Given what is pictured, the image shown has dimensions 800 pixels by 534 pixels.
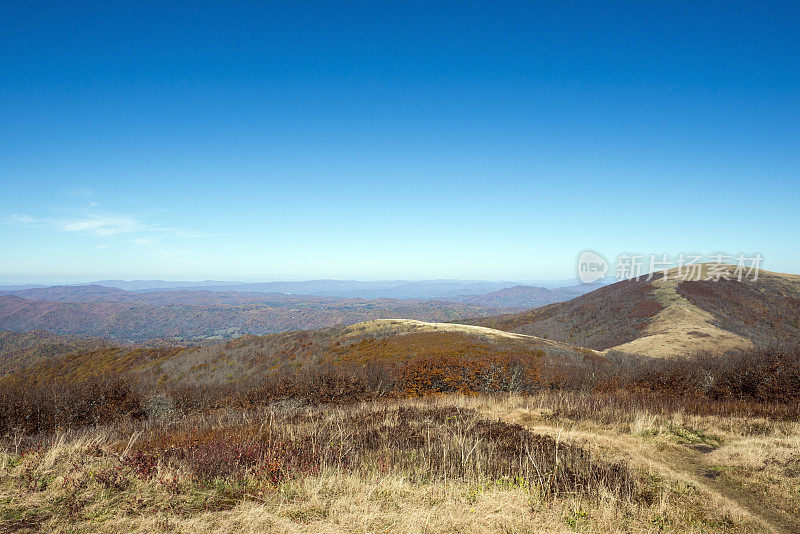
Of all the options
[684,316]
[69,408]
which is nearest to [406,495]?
[69,408]

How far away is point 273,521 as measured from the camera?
4133 mm

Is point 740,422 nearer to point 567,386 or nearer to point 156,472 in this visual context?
point 567,386

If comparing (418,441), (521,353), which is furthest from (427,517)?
(521,353)

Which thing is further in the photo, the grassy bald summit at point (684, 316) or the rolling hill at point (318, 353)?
the grassy bald summit at point (684, 316)

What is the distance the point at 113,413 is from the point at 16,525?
44.9 ft

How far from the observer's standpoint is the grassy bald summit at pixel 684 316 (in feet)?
125

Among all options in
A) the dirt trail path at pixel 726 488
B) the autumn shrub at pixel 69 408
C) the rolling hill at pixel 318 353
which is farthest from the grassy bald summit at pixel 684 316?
the autumn shrub at pixel 69 408

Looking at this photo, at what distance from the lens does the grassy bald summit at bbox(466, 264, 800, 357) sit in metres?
38.2

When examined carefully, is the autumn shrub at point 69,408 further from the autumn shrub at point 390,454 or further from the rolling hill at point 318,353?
the rolling hill at point 318,353

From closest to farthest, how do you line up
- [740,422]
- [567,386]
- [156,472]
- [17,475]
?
1. [17,475]
2. [156,472]
3. [740,422]
4. [567,386]

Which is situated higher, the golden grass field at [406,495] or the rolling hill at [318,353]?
the golden grass field at [406,495]

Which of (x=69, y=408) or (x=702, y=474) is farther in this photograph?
(x=69, y=408)

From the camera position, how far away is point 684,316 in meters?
46.6

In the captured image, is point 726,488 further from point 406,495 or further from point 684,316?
point 684,316
